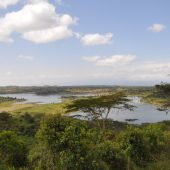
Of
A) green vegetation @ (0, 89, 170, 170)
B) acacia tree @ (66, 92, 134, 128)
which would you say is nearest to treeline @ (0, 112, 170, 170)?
green vegetation @ (0, 89, 170, 170)

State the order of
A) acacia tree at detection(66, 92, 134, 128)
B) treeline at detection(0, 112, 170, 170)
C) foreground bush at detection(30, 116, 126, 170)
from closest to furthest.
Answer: foreground bush at detection(30, 116, 126, 170) < treeline at detection(0, 112, 170, 170) < acacia tree at detection(66, 92, 134, 128)

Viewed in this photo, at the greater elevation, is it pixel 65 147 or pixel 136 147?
pixel 65 147

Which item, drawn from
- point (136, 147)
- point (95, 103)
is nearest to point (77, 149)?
point (136, 147)

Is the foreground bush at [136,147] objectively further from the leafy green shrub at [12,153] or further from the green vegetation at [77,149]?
the leafy green shrub at [12,153]

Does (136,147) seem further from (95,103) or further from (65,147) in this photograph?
(95,103)

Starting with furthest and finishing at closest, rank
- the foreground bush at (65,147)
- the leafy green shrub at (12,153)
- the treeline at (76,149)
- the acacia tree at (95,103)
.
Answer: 1. the acacia tree at (95,103)
2. the leafy green shrub at (12,153)
3. the treeline at (76,149)
4. the foreground bush at (65,147)

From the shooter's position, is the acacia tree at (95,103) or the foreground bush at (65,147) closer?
the foreground bush at (65,147)

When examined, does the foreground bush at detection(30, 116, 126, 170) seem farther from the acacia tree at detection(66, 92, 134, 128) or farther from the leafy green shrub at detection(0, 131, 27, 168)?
the acacia tree at detection(66, 92, 134, 128)

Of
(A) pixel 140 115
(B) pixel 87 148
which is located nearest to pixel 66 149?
(B) pixel 87 148

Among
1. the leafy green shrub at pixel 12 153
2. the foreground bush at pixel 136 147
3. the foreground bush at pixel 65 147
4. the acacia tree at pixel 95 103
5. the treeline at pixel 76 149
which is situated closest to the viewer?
the foreground bush at pixel 65 147

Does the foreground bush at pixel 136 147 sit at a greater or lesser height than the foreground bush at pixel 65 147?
lesser

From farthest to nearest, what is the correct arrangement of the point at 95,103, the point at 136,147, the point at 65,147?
1. the point at 95,103
2. the point at 136,147
3. the point at 65,147

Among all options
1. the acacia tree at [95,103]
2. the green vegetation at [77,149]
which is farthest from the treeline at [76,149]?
the acacia tree at [95,103]

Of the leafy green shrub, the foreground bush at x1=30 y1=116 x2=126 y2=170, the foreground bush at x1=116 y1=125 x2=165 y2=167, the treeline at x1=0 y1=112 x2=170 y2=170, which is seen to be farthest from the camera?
the leafy green shrub
